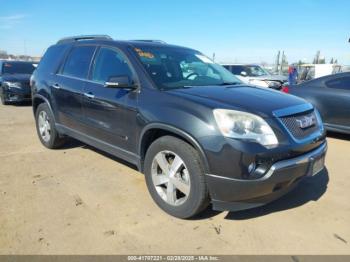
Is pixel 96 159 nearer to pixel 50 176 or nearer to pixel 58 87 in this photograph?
pixel 50 176

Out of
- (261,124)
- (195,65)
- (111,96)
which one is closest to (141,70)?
(111,96)

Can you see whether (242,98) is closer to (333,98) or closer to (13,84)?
(333,98)

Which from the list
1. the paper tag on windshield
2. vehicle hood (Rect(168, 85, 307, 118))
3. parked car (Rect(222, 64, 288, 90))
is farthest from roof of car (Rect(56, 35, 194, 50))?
parked car (Rect(222, 64, 288, 90))

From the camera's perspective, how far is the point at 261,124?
10.2 feet

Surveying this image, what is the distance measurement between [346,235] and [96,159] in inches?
142

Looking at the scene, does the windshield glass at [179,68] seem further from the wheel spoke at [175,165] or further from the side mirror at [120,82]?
the wheel spoke at [175,165]

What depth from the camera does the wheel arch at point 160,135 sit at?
10.4 feet

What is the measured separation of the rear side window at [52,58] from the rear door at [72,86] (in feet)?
0.89

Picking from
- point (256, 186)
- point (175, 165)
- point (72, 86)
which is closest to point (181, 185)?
point (175, 165)

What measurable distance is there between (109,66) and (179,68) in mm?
881

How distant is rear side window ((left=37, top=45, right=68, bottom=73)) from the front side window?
123 cm

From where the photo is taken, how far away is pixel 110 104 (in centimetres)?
415

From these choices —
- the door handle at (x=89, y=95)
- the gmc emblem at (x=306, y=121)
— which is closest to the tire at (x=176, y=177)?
the gmc emblem at (x=306, y=121)

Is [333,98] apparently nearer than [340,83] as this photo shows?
Yes
